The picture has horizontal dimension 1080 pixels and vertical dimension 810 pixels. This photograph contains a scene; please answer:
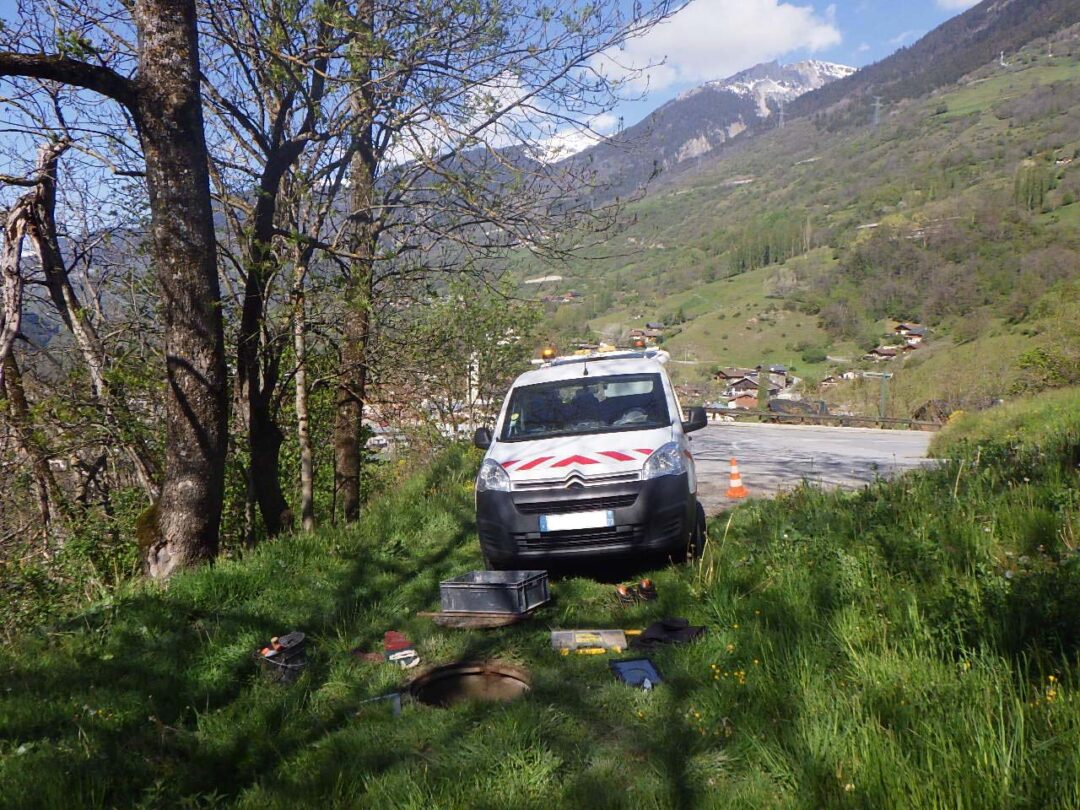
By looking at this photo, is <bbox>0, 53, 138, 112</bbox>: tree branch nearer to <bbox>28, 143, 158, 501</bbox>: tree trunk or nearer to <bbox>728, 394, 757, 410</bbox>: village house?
<bbox>28, 143, 158, 501</bbox>: tree trunk

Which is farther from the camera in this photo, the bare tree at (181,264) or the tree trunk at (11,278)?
the tree trunk at (11,278)

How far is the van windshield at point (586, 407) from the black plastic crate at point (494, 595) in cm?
180

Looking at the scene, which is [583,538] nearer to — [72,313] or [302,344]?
[302,344]

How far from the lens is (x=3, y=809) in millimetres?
2879

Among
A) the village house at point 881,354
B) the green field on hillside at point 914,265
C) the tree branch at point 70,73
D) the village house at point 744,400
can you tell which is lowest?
the village house at point 881,354

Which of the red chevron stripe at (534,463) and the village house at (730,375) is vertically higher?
the red chevron stripe at (534,463)

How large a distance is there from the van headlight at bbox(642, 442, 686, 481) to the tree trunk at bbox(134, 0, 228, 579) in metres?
3.48

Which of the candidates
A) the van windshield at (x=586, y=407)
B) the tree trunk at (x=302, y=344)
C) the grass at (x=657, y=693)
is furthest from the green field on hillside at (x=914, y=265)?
the grass at (x=657, y=693)

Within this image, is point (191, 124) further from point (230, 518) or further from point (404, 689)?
point (230, 518)

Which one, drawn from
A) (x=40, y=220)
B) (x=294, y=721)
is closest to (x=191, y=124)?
(x=40, y=220)

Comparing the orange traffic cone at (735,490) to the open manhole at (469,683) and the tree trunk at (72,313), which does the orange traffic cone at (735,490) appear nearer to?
the open manhole at (469,683)

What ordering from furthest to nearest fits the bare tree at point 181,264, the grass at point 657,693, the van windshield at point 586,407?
the van windshield at point 586,407 < the bare tree at point 181,264 < the grass at point 657,693

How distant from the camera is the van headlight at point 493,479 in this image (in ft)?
20.7

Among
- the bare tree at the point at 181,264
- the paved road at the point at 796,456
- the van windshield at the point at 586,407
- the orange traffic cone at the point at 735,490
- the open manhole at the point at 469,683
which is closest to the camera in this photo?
the open manhole at the point at 469,683
